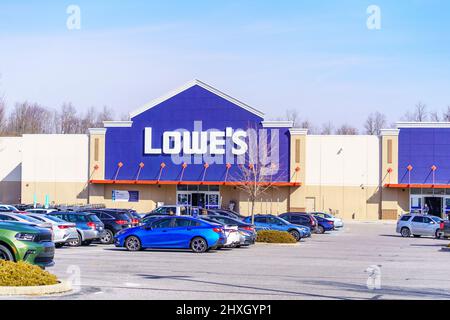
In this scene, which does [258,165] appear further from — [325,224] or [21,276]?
[21,276]

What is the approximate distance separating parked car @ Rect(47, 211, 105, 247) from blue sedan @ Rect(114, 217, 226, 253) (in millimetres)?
2807

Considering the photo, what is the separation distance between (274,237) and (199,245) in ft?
25.1

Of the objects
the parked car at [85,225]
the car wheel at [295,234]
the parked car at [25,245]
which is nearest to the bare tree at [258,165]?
the car wheel at [295,234]

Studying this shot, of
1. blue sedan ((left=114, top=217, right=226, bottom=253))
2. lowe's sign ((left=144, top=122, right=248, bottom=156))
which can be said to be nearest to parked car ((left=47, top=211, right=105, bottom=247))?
blue sedan ((left=114, top=217, right=226, bottom=253))

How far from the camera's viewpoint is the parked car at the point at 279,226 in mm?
38094

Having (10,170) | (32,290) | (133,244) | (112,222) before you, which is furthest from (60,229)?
(10,170)

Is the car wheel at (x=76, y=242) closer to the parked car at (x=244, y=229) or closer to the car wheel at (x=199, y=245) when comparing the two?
the car wheel at (x=199, y=245)

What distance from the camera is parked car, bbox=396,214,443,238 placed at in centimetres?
4405

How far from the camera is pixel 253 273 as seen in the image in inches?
803
